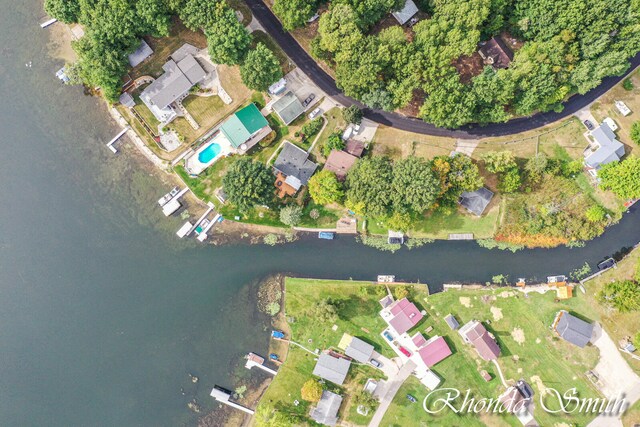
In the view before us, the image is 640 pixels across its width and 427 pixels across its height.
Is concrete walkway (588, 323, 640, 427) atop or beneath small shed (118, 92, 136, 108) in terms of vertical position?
beneath

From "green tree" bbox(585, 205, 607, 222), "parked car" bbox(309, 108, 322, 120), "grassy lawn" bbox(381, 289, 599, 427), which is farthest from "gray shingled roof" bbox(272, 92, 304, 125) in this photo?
"green tree" bbox(585, 205, 607, 222)

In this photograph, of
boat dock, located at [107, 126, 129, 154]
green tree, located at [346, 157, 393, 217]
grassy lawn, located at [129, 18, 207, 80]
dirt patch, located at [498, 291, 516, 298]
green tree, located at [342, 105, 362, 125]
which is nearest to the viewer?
green tree, located at [346, 157, 393, 217]

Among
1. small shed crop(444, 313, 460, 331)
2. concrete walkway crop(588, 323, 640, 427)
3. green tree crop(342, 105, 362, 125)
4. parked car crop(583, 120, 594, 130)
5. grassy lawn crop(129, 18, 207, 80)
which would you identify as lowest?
concrete walkway crop(588, 323, 640, 427)

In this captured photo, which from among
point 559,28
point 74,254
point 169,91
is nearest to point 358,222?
point 169,91

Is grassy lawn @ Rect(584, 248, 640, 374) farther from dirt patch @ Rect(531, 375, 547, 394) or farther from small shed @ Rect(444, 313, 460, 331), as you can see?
small shed @ Rect(444, 313, 460, 331)

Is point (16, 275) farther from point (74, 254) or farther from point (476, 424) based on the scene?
point (476, 424)

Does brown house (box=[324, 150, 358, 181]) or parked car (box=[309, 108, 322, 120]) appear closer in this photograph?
brown house (box=[324, 150, 358, 181])

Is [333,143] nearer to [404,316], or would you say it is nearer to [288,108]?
[288,108]

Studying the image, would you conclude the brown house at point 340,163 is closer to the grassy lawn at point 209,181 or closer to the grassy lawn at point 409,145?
the grassy lawn at point 409,145
